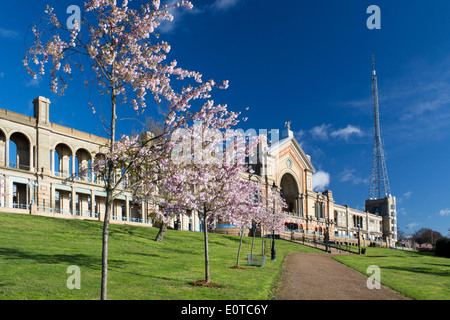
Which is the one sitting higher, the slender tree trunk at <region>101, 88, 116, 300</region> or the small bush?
the slender tree trunk at <region>101, 88, 116, 300</region>

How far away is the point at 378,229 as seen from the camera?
130m

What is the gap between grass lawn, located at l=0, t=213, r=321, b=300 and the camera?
43.9ft

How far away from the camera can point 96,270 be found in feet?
58.3

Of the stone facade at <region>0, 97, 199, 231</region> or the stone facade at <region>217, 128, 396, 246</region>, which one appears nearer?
the stone facade at <region>0, 97, 199, 231</region>

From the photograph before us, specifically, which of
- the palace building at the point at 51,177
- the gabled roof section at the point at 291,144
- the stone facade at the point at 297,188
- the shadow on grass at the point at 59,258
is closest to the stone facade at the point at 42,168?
the palace building at the point at 51,177

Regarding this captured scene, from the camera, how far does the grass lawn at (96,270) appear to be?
43.9 ft

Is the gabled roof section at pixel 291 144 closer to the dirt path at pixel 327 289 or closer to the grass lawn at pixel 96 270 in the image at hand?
the grass lawn at pixel 96 270

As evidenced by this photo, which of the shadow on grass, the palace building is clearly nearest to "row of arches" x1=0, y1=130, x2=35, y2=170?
the palace building

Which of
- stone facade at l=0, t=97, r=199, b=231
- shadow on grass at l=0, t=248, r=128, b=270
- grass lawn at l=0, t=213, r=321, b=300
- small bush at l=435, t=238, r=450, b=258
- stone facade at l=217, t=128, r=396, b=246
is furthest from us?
stone facade at l=217, t=128, r=396, b=246

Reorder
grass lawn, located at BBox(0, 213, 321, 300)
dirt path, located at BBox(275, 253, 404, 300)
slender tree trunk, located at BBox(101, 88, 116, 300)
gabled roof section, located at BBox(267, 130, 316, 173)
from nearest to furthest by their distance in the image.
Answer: slender tree trunk, located at BBox(101, 88, 116, 300), grass lawn, located at BBox(0, 213, 321, 300), dirt path, located at BBox(275, 253, 404, 300), gabled roof section, located at BBox(267, 130, 316, 173)

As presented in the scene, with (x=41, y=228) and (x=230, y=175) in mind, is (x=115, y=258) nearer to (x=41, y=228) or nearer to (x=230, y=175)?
(x=230, y=175)

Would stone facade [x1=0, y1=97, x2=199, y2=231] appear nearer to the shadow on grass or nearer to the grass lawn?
the grass lawn

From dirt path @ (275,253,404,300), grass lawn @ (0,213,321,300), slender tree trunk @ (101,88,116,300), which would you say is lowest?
dirt path @ (275,253,404,300)
